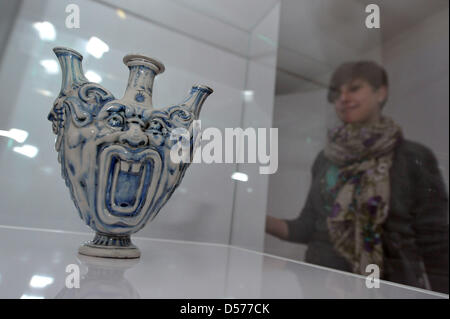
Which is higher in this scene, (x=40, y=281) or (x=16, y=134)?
(x=16, y=134)

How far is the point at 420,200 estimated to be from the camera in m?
0.97

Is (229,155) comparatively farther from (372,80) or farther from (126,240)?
(126,240)

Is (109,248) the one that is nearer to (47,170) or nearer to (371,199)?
(47,170)

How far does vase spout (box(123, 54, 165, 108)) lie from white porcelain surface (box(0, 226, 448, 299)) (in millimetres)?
336

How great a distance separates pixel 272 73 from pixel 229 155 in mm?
404

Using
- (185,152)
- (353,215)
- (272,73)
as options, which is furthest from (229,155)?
(185,152)

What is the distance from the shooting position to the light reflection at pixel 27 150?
0.95 meters

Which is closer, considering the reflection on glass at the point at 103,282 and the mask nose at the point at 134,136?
the reflection on glass at the point at 103,282

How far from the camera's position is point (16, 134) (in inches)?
37.4

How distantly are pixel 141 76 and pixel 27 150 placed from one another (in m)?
0.53
